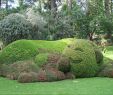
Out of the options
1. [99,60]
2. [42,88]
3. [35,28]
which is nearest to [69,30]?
[35,28]

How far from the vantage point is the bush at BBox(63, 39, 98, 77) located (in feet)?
40.8

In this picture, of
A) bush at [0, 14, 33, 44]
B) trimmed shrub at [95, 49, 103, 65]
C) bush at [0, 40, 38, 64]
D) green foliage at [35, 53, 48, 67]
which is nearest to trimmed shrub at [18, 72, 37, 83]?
green foliage at [35, 53, 48, 67]

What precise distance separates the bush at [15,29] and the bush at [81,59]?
8398mm

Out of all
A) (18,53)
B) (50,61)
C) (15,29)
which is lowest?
(50,61)

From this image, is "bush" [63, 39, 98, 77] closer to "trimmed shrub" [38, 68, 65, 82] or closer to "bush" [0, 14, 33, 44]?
"trimmed shrub" [38, 68, 65, 82]

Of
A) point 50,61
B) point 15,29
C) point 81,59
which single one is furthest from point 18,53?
point 15,29

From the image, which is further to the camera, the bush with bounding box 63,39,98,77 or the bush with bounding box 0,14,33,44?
the bush with bounding box 0,14,33,44

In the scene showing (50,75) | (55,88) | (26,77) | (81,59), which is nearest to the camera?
(55,88)

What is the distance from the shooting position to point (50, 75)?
11.6 meters

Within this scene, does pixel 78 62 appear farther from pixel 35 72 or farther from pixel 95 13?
pixel 95 13

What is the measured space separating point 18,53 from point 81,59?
2549 mm

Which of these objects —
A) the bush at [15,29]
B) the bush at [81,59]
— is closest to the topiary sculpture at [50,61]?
the bush at [81,59]

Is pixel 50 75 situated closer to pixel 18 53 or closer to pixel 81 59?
pixel 81 59

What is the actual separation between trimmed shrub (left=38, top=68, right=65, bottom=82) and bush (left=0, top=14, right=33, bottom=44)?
9.10m
